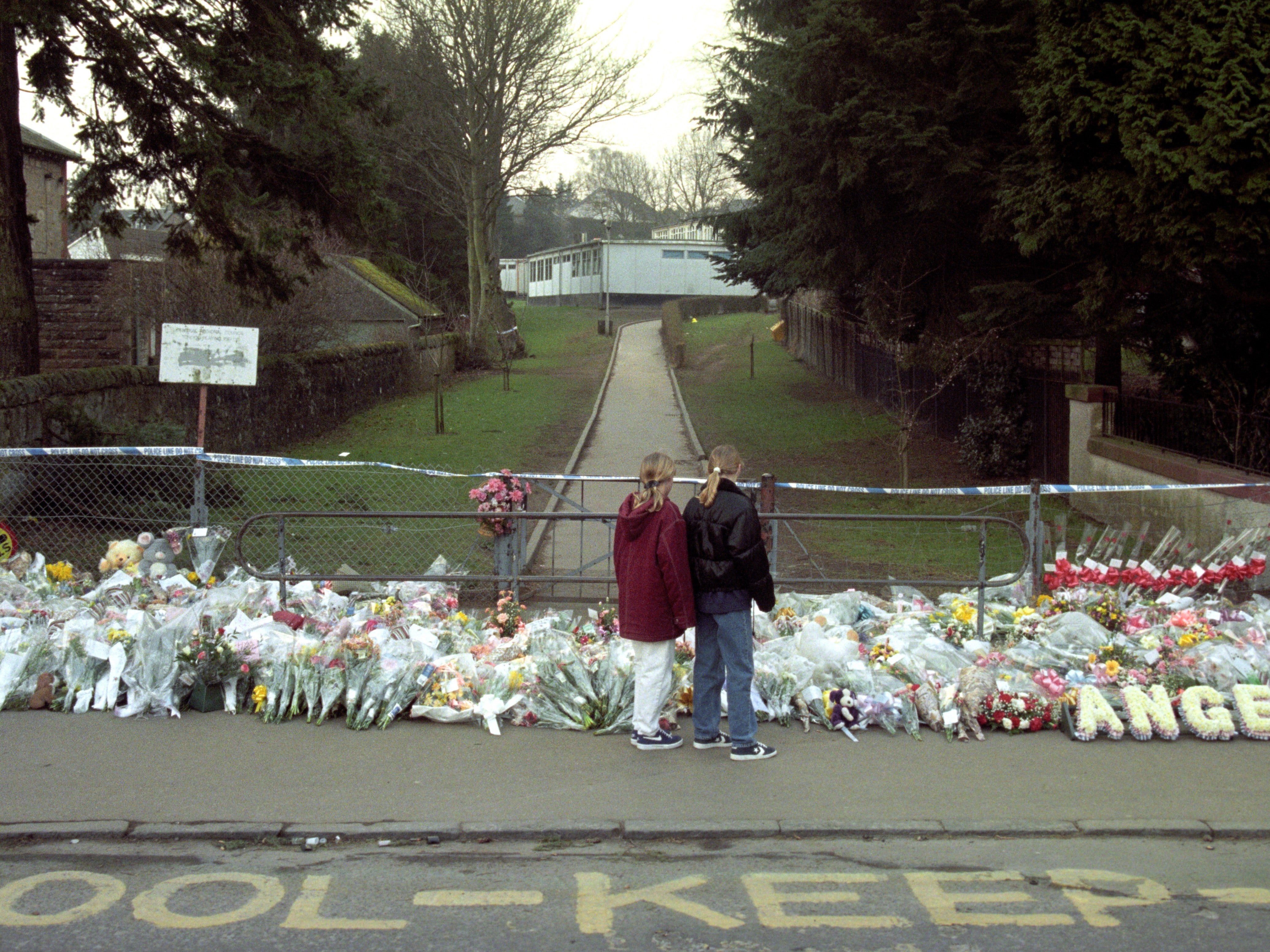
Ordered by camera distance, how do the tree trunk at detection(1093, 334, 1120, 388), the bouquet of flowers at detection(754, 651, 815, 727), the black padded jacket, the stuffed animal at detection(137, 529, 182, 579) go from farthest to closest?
1. the tree trunk at detection(1093, 334, 1120, 388)
2. the stuffed animal at detection(137, 529, 182, 579)
3. the bouquet of flowers at detection(754, 651, 815, 727)
4. the black padded jacket

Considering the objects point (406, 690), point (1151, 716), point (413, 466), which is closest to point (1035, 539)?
point (1151, 716)

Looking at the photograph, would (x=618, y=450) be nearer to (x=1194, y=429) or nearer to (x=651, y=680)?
(x=1194, y=429)

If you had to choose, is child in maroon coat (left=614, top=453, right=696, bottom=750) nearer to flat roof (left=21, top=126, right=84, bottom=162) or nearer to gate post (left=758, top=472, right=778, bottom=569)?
gate post (left=758, top=472, right=778, bottom=569)

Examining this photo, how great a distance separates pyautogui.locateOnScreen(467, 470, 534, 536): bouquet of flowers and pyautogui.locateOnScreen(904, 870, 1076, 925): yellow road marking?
5.35m

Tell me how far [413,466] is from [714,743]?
11.9m

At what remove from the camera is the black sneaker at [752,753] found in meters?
6.25

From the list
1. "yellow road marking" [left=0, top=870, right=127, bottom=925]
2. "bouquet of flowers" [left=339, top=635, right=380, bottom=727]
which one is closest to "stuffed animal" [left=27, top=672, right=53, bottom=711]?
"bouquet of flowers" [left=339, top=635, right=380, bottom=727]

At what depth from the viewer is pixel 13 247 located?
14602mm

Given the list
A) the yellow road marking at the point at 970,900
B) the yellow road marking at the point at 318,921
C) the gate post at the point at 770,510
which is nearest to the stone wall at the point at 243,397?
the gate post at the point at 770,510

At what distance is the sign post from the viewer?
486 inches

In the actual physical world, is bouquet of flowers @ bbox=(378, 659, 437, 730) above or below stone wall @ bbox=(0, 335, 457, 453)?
below

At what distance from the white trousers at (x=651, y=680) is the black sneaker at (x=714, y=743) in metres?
0.25

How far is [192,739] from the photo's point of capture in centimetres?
648

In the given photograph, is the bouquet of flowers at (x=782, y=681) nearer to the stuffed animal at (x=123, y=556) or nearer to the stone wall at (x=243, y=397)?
the stuffed animal at (x=123, y=556)
